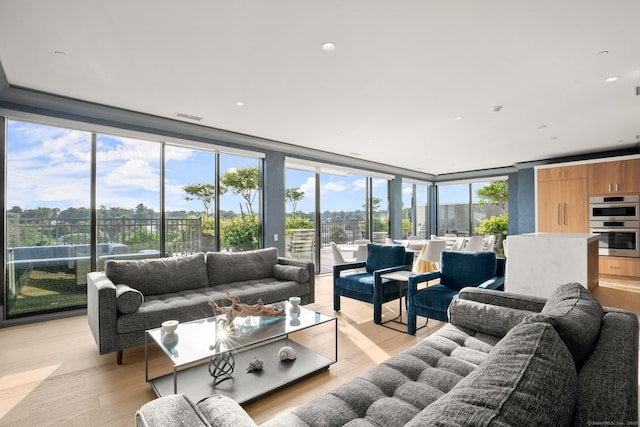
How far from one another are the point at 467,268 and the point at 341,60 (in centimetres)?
241

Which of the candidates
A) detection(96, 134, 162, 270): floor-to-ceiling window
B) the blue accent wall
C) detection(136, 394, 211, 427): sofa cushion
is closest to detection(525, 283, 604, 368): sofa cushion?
detection(136, 394, 211, 427): sofa cushion

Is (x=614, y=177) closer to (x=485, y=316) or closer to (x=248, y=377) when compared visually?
(x=485, y=316)

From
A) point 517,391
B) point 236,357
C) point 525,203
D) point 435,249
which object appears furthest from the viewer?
point 525,203

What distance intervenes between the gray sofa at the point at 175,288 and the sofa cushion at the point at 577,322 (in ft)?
9.16

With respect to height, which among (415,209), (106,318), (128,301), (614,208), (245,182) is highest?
(245,182)

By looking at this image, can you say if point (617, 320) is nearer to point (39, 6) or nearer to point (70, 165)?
point (39, 6)

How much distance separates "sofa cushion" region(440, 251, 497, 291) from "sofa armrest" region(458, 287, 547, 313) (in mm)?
992

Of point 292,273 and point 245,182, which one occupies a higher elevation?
point 245,182

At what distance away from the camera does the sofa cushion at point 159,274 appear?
10.7 ft

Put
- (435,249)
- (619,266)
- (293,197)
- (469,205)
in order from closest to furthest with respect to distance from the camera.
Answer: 1. (435,249)
2. (619,266)
3. (293,197)
4. (469,205)

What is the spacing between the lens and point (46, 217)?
397 cm

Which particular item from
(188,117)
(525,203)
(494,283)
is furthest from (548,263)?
(525,203)

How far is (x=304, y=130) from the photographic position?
5.02 metres

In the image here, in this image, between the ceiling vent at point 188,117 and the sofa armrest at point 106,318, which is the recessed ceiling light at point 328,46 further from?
the sofa armrest at point 106,318
